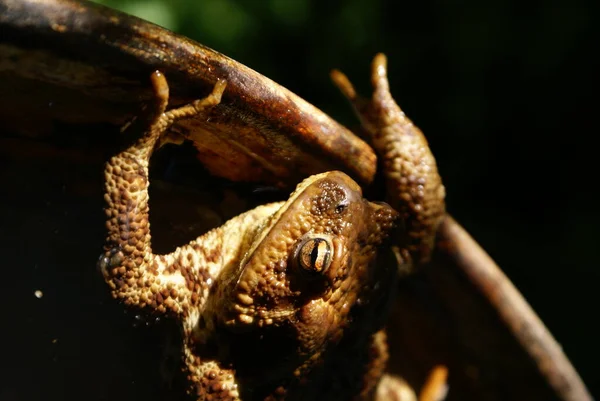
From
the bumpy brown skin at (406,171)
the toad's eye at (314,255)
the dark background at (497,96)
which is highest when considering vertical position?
the dark background at (497,96)

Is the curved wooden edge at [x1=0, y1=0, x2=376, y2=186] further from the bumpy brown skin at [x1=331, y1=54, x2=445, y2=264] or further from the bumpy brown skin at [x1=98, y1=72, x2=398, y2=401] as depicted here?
the bumpy brown skin at [x1=331, y1=54, x2=445, y2=264]

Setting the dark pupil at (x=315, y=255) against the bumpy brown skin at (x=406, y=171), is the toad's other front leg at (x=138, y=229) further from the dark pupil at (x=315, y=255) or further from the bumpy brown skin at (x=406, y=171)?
the bumpy brown skin at (x=406, y=171)

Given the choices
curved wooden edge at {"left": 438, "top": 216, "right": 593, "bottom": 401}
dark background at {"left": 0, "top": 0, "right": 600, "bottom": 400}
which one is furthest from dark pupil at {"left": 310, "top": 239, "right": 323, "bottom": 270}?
dark background at {"left": 0, "top": 0, "right": 600, "bottom": 400}

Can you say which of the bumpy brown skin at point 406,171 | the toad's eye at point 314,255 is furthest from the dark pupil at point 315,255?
the bumpy brown skin at point 406,171

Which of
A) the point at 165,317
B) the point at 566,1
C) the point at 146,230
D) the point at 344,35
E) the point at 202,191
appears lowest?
the point at 165,317

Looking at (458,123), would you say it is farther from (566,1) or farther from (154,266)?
(154,266)

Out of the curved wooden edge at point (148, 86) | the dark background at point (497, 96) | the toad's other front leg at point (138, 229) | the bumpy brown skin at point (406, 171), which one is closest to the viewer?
the curved wooden edge at point (148, 86)

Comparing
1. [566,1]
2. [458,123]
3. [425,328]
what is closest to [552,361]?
[425,328]

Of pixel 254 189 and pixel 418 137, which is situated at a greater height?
pixel 418 137
